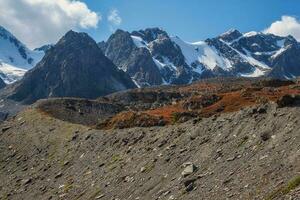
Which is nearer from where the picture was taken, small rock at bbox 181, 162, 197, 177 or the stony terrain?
the stony terrain

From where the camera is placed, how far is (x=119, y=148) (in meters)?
52.7

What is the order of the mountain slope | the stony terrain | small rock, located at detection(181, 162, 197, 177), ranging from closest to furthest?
the mountain slope
the stony terrain
small rock, located at detection(181, 162, 197, 177)

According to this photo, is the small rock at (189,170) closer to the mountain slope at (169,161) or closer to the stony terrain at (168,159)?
the mountain slope at (169,161)

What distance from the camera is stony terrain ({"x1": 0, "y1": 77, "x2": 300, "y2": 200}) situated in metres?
33.7

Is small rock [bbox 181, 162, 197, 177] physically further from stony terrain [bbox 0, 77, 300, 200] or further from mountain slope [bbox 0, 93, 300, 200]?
stony terrain [bbox 0, 77, 300, 200]

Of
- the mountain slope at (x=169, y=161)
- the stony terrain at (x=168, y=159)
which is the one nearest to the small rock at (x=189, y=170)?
the mountain slope at (x=169, y=161)

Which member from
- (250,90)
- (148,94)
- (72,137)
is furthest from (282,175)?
(148,94)

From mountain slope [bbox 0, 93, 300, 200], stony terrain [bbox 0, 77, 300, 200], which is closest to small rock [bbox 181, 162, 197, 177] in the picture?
mountain slope [bbox 0, 93, 300, 200]

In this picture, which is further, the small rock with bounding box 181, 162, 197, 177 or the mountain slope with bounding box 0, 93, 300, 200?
the small rock with bounding box 181, 162, 197, 177

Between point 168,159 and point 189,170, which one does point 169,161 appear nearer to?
point 168,159

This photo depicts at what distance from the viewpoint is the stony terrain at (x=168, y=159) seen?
33719 mm

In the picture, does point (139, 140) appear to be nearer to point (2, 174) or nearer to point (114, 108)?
point (2, 174)

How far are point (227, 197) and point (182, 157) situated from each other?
10.9m

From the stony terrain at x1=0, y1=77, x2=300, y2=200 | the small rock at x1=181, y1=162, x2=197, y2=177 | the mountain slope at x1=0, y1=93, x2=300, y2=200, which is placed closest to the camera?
the mountain slope at x1=0, y1=93, x2=300, y2=200
